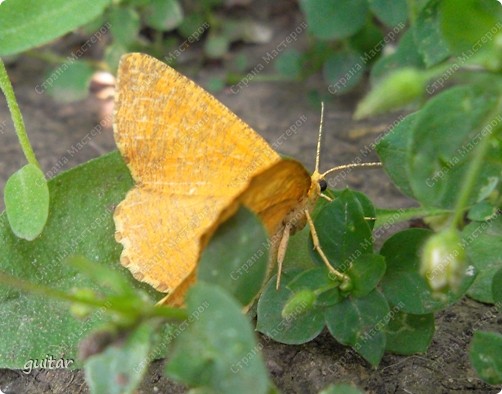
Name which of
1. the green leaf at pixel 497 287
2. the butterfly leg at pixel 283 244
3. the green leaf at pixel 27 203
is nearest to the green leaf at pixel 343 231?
the butterfly leg at pixel 283 244

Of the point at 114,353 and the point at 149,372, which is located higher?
the point at 114,353

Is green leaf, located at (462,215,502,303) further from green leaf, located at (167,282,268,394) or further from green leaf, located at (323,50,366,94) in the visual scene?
green leaf, located at (323,50,366,94)

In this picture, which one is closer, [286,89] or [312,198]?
[312,198]

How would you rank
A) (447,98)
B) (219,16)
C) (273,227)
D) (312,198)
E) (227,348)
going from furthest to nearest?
(219,16) < (312,198) < (273,227) < (447,98) < (227,348)

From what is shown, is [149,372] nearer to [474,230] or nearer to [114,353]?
[114,353]

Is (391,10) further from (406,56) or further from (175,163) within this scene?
(175,163)

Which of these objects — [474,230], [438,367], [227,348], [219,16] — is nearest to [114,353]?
[227,348]

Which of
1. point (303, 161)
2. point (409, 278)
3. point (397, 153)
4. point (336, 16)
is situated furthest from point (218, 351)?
point (336, 16)
